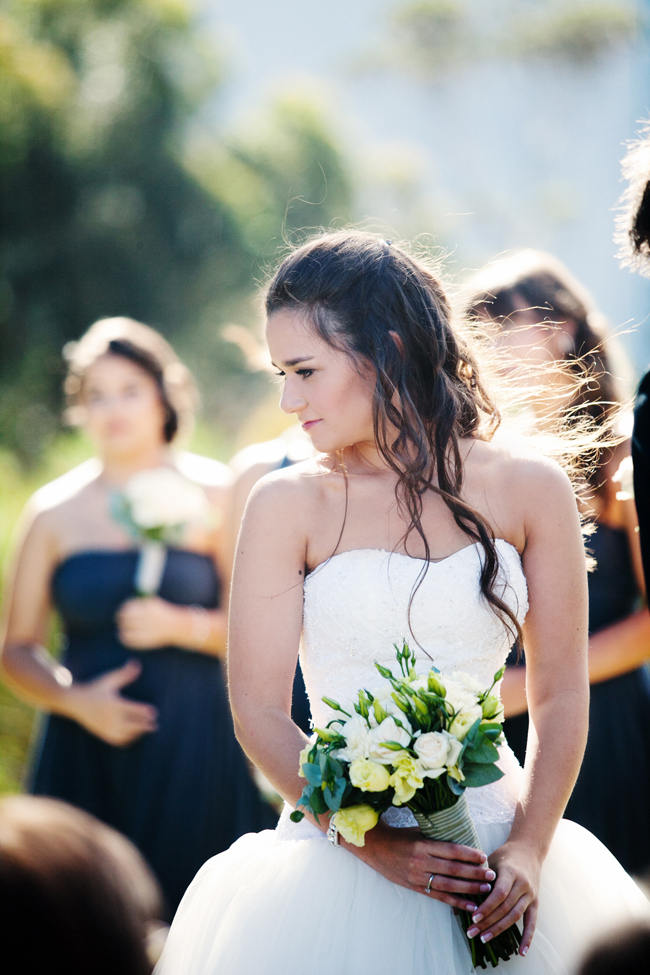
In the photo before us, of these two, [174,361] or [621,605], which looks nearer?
[621,605]

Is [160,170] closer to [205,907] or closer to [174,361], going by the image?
[174,361]

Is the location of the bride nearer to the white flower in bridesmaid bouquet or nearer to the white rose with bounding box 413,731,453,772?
the white rose with bounding box 413,731,453,772

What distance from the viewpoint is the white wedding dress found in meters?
2.08

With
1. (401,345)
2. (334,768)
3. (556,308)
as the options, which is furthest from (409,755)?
(556,308)

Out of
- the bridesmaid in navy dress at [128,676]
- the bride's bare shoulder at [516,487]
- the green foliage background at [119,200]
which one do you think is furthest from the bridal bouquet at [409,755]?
the green foliage background at [119,200]

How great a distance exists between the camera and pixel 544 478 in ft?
7.97

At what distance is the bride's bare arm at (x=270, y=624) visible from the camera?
231cm

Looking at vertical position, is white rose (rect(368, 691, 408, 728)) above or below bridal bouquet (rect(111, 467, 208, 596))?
below

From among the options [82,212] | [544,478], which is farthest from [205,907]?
[82,212]

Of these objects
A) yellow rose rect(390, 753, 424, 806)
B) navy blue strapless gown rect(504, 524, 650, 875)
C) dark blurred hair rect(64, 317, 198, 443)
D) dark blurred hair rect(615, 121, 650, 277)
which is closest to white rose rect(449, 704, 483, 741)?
yellow rose rect(390, 753, 424, 806)

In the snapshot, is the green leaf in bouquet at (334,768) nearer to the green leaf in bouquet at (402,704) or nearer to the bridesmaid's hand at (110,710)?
the green leaf in bouquet at (402,704)

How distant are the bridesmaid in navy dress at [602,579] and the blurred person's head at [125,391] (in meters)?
2.01

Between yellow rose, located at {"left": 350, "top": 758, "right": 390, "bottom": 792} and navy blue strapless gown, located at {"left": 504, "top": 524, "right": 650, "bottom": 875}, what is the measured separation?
190cm

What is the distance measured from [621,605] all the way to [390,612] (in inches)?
62.8
